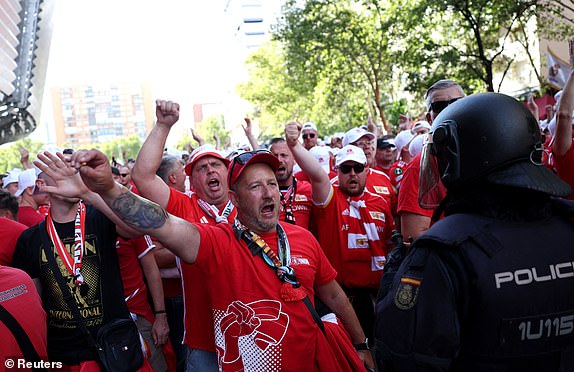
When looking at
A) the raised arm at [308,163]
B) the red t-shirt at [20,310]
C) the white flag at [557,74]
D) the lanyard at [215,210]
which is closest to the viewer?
the red t-shirt at [20,310]

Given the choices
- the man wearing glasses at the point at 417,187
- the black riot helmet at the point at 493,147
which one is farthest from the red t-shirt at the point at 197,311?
the black riot helmet at the point at 493,147

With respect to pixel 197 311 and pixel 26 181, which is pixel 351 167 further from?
pixel 26 181

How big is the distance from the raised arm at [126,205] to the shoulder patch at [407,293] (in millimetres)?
1331

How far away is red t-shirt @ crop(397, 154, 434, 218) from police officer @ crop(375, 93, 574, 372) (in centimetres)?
178

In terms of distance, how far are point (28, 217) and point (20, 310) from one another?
3317 mm

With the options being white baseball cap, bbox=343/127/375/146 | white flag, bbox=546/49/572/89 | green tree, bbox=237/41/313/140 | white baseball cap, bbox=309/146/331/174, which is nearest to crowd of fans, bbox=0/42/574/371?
white baseball cap, bbox=343/127/375/146

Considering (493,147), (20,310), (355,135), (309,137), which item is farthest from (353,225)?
(309,137)

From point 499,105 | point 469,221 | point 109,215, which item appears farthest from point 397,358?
point 109,215

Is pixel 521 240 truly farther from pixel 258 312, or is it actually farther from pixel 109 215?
pixel 109 215

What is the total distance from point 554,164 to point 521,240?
3.11 m

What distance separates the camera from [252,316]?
3.12 m

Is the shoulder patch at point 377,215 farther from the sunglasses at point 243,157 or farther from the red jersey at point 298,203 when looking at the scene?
the sunglasses at point 243,157

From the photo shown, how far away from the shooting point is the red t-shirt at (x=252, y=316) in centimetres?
310

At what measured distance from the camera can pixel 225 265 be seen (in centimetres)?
317
